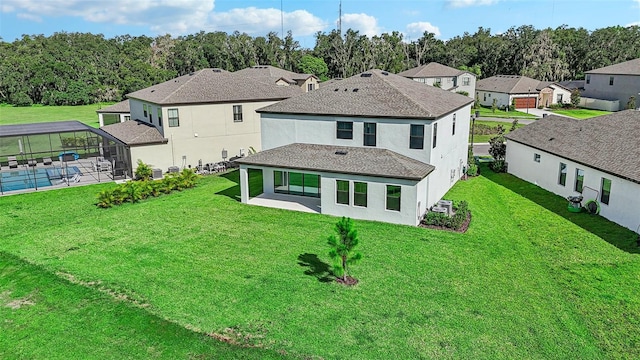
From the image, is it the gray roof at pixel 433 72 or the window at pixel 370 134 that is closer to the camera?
the window at pixel 370 134

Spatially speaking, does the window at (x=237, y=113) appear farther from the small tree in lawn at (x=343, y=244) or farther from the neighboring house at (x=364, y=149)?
the small tree in lawn at (x=343, y=244)

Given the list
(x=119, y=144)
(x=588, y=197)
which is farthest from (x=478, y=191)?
(x=119, y=144)

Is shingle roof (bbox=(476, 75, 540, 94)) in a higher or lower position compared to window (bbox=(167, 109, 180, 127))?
higher

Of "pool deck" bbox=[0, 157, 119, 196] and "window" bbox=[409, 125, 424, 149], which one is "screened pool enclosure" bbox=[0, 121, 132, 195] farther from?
"window" bbox=[409, 125, 424, 149]

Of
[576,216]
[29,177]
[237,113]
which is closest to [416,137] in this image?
[576,216]

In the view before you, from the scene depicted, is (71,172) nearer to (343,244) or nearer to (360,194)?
(360,194)

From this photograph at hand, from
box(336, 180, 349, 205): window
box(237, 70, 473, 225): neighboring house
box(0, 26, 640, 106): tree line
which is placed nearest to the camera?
box(237, 70, 473, 225): neighboring house

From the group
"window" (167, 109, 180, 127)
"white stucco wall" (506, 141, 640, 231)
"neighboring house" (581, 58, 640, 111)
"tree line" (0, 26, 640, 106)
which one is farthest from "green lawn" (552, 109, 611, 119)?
"window" (167, 109, 180, 127)

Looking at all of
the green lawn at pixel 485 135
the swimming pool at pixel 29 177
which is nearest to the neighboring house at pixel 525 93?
the green lawn at pixel 485 135
